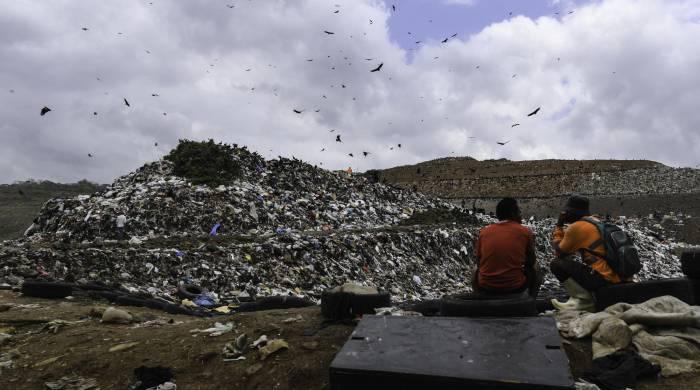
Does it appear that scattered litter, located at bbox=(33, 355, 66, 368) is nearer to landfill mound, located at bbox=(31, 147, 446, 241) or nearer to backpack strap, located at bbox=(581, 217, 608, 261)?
backpack strap, located at bbox=(581, 217, 608, 261)

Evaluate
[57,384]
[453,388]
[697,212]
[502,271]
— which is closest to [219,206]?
[57,384]

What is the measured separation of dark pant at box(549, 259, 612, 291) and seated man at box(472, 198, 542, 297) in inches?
28.9

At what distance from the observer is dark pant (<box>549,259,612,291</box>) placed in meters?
3.98

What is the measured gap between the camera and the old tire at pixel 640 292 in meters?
3.90

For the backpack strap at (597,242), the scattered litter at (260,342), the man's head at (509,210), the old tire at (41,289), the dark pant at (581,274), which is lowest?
the scattered litter at (260,342)

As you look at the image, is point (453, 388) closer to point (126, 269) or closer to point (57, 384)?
point (57, 384)

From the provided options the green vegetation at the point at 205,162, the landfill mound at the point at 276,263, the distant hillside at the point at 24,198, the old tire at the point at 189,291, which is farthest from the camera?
the distant hillside at the point at 24,198

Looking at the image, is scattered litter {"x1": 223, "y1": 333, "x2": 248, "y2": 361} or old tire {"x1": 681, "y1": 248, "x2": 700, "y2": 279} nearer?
scattered litter {"x1": 223, "y1": 333, "x2": 248, "y2": 361}

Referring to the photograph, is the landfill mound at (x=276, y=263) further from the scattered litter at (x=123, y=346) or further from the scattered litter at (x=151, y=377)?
the scattered litter at (x=151, y=377)

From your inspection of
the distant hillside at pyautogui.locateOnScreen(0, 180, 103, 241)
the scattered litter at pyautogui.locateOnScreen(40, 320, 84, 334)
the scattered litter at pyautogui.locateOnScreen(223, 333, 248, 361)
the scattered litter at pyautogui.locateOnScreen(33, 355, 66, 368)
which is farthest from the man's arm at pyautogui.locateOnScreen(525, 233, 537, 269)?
the distant hillside at pyautogui.locateOnScreen(0, 180, 103, 241)

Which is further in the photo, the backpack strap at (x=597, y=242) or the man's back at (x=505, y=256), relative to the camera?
the backpack strap at (x=597, y=242)

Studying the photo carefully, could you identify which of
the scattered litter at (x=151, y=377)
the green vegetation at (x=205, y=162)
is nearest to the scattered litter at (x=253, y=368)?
the scattered litter at (x=151, y=377)

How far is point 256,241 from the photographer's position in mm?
9070

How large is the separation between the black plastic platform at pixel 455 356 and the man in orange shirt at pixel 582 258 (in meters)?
1.31
